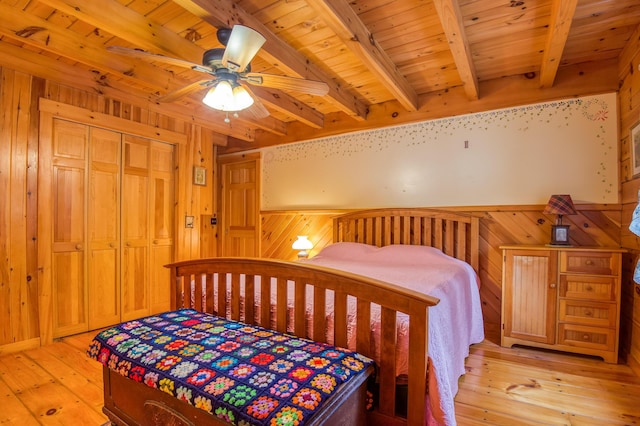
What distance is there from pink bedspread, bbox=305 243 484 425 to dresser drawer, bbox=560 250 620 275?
70cm

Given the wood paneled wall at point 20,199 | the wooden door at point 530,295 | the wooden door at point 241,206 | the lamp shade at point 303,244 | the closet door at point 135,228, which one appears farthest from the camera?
the wooden door at point 241,206

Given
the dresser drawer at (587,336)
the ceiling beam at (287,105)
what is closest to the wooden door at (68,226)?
the ceiling beam at (287,105)

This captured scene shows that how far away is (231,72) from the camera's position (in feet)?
6.15

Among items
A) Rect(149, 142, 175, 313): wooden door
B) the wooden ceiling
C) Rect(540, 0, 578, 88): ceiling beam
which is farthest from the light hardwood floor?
Rect(540, 0, 578, 88): ceiling beam

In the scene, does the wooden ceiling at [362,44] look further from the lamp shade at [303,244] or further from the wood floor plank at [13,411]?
the wood floor plank at [13,411]

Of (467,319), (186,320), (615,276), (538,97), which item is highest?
(538,97)

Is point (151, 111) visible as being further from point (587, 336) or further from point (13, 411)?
point (587, 336)

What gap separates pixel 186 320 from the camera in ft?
6.07

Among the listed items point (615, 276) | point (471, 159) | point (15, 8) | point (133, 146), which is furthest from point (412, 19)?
point (133, 146)

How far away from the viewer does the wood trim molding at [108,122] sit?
292 centimetres

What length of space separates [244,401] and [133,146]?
3.40m

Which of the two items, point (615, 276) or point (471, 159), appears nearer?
point (615, 276)

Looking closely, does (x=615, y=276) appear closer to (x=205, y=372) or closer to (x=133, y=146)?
(x=205, y=372)

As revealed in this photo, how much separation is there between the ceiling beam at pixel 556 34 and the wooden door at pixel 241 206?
3.54 meters
